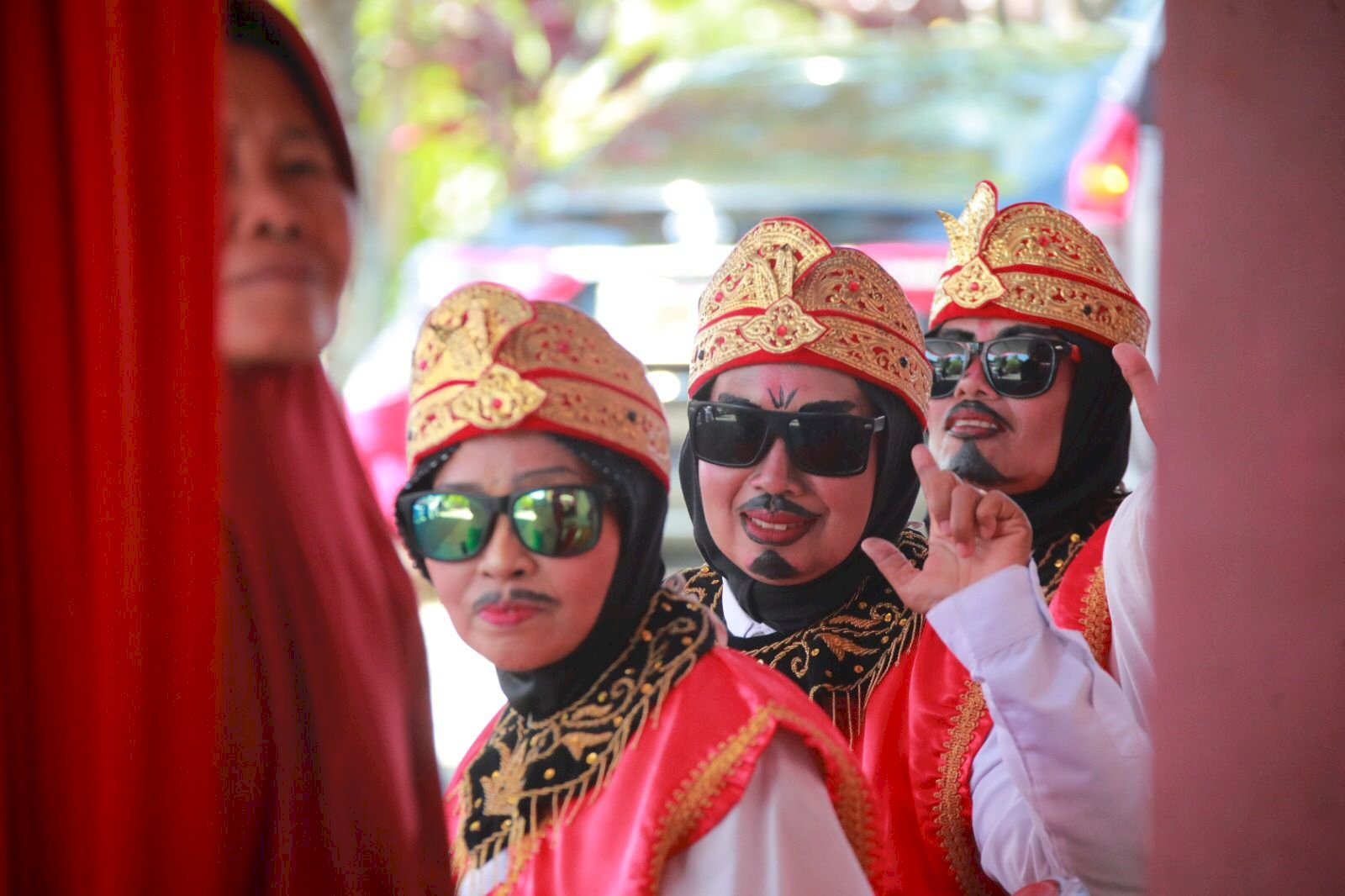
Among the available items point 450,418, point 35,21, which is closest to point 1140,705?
point 450,418

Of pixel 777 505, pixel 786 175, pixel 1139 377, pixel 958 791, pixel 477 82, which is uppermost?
pixel 477 82

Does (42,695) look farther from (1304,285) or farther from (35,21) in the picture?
(1304,285)

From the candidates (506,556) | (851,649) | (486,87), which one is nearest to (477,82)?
(486,87)

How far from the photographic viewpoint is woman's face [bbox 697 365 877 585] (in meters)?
1.93

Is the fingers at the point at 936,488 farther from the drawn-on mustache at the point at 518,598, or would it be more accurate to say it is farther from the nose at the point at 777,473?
the drawn-on mustache at the point at 518,598

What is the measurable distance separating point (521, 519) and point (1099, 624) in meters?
0.99

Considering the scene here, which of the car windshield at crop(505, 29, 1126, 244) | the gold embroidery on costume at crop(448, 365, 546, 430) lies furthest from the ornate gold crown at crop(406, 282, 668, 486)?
the car windshield at crop(505, 29, 1126, 244)

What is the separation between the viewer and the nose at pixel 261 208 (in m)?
1.60

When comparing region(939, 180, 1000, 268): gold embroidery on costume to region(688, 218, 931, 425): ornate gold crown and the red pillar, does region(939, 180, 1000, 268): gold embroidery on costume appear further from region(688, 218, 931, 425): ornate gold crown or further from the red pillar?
the red pillar

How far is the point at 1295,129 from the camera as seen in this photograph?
1.43 metres

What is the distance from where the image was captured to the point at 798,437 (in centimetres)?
193

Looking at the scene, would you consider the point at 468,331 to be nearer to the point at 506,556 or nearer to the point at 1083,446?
the point at 506,556

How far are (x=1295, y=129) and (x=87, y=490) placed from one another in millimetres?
1397

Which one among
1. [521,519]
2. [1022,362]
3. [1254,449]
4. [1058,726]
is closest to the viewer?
[1254,449]
